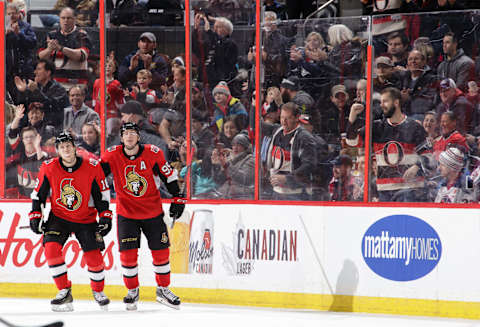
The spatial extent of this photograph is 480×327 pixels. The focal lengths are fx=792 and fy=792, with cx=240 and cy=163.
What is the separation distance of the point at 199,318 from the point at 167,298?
0.57m

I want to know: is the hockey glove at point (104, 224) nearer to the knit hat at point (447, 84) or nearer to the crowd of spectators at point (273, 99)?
the crowd of spectators at point (273, 99)

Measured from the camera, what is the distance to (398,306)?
666 centimetres

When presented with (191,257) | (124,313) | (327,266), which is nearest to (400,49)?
(327,266)

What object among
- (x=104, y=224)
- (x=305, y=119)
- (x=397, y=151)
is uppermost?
(x=305, y=119)

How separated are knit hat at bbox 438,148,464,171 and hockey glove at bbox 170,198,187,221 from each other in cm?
228

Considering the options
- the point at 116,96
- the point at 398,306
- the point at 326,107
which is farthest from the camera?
the point at 116,96

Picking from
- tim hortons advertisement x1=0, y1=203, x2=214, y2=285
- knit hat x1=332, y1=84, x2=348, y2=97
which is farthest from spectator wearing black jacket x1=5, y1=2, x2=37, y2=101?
knit hat x1=332, y1=84, x2=348, y2=97

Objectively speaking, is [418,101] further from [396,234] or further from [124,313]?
[124,313]

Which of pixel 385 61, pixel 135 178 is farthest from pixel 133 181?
pixel 385 61

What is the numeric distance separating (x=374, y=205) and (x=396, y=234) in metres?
0.32

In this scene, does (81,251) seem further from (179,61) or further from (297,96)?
(297,96)

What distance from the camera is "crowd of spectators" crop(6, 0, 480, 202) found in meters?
6.87

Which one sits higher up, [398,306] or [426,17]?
[426,17]

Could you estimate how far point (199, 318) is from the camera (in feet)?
21.1
